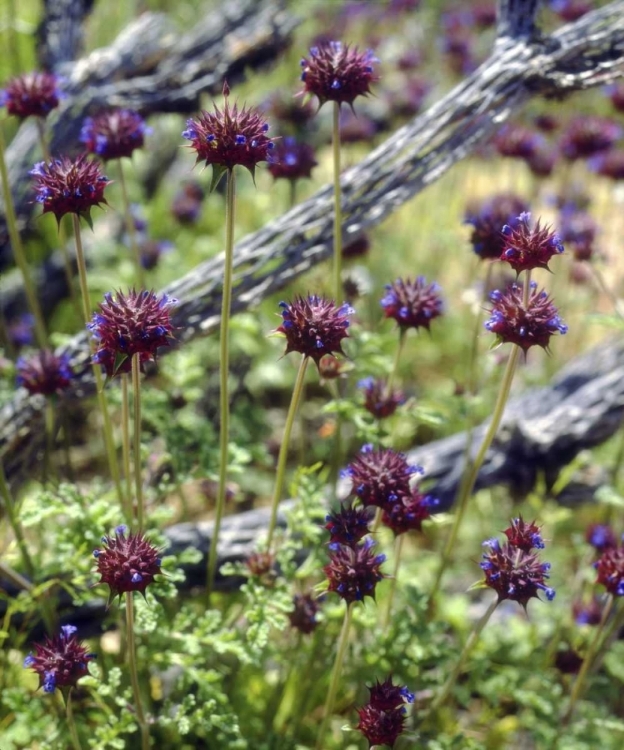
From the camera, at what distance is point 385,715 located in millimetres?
2236

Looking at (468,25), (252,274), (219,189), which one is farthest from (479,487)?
(468,25)

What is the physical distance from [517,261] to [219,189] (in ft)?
15.2

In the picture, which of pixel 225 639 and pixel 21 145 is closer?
pixel 225 639

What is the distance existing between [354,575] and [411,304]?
40.3 inches

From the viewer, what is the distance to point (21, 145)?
169 inches

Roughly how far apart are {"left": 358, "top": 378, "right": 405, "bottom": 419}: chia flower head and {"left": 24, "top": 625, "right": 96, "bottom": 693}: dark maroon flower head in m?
1.37

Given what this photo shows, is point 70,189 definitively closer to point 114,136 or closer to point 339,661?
point 114,136

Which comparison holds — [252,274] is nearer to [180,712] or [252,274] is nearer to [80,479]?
[180,712]

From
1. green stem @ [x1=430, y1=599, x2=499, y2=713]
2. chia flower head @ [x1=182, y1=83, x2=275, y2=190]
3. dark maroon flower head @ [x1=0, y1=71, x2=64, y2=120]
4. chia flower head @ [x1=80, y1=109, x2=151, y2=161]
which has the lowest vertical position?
green stem @ [x1=430, y1=599, x2=499, y2=713]

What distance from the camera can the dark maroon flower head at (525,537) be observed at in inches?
91.7

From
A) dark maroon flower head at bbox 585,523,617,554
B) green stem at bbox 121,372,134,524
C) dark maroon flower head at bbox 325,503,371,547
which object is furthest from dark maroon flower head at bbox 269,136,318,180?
dark maroon flower head at bbox 585,523,617,554

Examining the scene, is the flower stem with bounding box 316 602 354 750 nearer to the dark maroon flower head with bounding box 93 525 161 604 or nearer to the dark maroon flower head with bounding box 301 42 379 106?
the dark maroon flower head with bounding box 93 525 161 604

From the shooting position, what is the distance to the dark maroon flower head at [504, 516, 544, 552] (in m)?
2.33

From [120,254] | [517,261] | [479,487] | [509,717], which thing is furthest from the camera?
[120,254]
